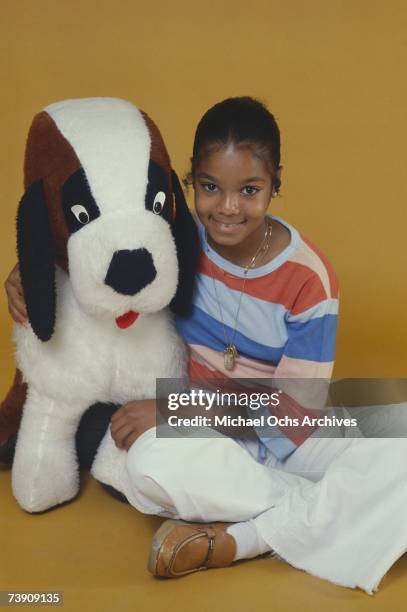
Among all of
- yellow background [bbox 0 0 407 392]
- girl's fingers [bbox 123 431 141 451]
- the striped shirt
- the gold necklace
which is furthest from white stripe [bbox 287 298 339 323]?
yellow background [bbox 0 0 407 392]

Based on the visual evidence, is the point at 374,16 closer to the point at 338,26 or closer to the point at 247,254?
the point at 338,26

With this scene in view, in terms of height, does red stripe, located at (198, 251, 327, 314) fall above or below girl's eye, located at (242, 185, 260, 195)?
below

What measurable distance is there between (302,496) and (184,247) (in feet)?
1.39

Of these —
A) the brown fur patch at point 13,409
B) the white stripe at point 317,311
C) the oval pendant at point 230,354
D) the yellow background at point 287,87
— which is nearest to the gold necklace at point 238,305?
the oval pendant at point 230,354

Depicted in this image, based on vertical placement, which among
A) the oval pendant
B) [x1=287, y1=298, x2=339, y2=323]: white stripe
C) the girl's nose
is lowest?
the oval pendant

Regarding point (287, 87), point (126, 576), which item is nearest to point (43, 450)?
point (126, 576)

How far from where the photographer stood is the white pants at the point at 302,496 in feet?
5.18

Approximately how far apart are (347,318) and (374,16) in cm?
66

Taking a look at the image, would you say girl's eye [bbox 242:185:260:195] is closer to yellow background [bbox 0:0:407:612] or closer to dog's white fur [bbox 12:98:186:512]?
dog's white fur [bbox 12:98:186:512]

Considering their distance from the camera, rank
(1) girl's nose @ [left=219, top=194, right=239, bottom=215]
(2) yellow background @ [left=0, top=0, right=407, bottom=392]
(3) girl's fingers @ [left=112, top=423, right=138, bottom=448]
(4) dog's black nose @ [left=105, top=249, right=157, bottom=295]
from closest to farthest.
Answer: (4) dog's black nose @ [left=105, top=249, right=157, bottom=295], (1) girl's nose @ [left=219, top=194, right=239, bottom=215], (3) girl's fingers @ [left=112, top=423, right=138, bottom=448], (2) yellow background @ [left=0, top=0, right=407, bottom=392]

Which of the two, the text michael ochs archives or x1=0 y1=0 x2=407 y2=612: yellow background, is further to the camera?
x1=0 y1=0 x2=407 y2=612: yellow background

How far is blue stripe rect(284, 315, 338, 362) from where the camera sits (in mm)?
1679

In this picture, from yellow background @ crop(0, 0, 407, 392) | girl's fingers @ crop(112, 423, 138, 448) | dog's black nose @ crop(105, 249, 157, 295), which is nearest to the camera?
dog's black nose @ crop(105, 249, 157, 295)

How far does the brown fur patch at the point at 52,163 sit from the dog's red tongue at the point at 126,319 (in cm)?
14
